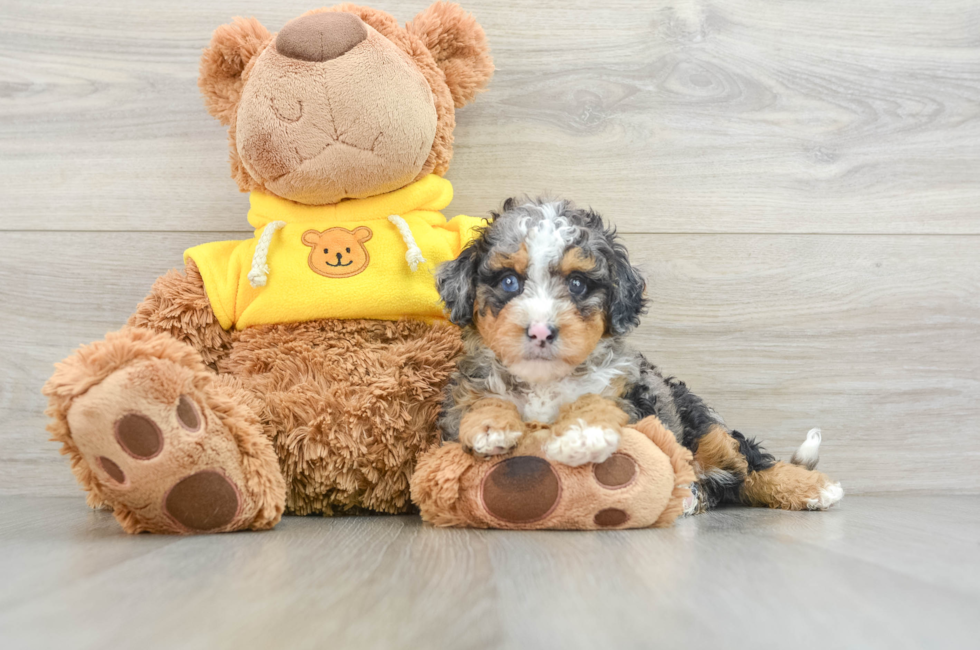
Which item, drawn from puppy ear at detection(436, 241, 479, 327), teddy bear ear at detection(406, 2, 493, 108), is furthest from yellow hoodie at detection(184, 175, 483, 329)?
teddy bear ear at detection(406, 2, 493, 108)

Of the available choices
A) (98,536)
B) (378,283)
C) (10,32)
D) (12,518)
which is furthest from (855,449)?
(10,32)

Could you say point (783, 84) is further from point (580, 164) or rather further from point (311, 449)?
point (311, 449)

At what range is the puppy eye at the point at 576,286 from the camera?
1.39m

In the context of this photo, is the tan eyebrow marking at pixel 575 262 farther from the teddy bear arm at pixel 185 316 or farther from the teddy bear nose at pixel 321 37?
the teddy bear arm at pixel 185 316

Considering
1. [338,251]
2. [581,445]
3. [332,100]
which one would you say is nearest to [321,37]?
[332,100]

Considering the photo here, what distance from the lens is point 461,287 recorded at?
1.45m

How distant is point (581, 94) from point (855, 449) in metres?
1.23

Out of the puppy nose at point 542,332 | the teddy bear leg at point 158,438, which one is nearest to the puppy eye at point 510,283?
the puppy nose at point 542,332

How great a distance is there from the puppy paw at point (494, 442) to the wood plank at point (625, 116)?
34.8 inches

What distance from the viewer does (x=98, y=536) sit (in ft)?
4.29

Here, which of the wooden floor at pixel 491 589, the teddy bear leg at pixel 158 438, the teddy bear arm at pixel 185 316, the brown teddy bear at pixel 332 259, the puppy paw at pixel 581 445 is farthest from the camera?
A: the teddy bear arm at pixel 185 316

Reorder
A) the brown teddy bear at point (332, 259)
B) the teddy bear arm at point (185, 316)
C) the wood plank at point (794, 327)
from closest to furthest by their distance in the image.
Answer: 1. the brown teddy bear at point (332, 259)
2. the teddy bear arm at point (185, 316)
3. the wood plank at point (794, 327)

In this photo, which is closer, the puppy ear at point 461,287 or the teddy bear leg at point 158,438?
the teddy bear leg at point 158,438

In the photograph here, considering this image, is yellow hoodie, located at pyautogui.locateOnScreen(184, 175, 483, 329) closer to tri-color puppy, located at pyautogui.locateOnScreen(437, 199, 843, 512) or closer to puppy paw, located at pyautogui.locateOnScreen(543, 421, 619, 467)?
tri-color puppy, located at pyautogui.locateOnScreen(437, 199, 843, 512)
